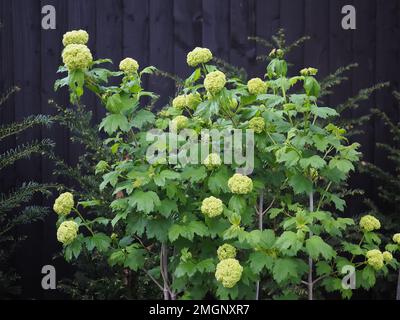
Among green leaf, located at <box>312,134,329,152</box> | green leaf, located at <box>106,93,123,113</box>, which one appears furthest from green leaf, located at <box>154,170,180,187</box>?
green leaf, located at <box>312,134,329,152</box>

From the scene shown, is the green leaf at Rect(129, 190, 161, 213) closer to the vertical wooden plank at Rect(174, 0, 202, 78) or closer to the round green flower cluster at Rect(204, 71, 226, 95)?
the round green flower cluster at Rect(204, 71, 226, 95)

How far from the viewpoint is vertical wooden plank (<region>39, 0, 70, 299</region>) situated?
450 cm

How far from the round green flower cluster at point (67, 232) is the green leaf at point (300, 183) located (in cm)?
93

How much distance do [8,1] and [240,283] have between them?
289cm

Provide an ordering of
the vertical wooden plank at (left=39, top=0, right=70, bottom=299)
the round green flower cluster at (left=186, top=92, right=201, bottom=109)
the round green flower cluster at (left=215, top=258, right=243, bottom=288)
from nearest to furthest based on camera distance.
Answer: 1. the round green flower cluster at (left=215, top=258, right=243, bottom=288)
2. the round green flower cluster at (left=186, top=92, right=201, bottom=109)
3. the vertical wooden plank at (left=39, top=0, right=70, bottom=299)

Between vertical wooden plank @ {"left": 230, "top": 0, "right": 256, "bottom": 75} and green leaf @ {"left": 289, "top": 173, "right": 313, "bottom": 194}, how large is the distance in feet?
6.52

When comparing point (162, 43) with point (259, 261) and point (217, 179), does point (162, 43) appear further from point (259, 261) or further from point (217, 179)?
point (259, 261)

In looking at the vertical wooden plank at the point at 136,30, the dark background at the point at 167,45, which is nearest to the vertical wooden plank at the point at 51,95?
the dark background at the point at 167,45

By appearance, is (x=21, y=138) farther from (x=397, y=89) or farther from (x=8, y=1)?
(x=397, y=89)

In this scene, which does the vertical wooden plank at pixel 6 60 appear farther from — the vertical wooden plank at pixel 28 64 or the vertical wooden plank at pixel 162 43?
the vertical wooden plank at pixel 162 43

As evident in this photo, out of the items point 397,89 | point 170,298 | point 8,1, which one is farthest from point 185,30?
point 170,298

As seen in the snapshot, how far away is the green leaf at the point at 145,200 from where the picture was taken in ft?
8.41

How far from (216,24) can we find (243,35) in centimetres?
21

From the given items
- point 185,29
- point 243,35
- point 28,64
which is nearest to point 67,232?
point 28,64
